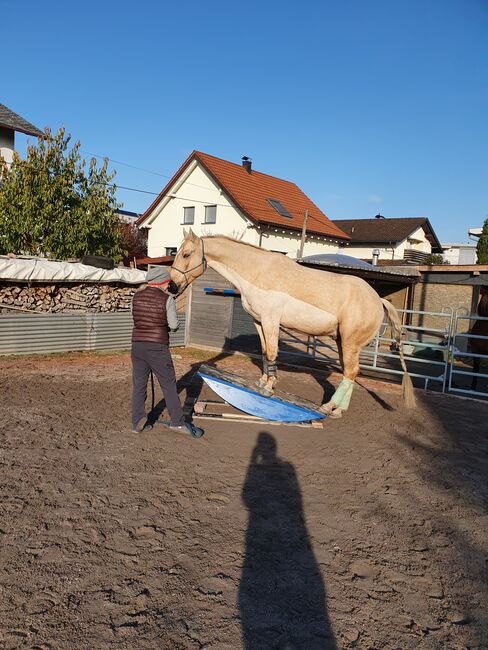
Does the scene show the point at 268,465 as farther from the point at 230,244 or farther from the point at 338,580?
the point at 230,244

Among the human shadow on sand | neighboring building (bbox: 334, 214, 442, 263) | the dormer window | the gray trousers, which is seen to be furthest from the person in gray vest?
neighboring building (bbox: 334, 214, 442, 263)

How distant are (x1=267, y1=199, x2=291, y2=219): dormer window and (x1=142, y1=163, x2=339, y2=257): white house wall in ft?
4.38

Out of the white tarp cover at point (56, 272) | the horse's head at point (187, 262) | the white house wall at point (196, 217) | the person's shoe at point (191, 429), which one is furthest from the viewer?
the white house wall at point (196, 217)

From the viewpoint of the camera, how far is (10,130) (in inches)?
880

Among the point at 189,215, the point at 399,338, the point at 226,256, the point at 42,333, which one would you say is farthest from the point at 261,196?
the point at 226,256

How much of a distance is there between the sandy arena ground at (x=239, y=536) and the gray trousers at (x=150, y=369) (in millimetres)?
466

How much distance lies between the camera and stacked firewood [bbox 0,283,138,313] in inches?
474

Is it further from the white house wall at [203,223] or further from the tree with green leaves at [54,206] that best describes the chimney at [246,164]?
the tree with green leaves at [54,206]

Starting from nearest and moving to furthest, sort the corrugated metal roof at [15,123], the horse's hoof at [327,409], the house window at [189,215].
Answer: the horse's hoof at [327,409] → the corrugated metal roof at [15,123] → the house window at [189,215]

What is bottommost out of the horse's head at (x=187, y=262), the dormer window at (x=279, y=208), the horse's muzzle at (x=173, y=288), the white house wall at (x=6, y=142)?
the horse's muzzle at (x=173, y=288)

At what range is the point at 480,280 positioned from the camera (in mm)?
15891

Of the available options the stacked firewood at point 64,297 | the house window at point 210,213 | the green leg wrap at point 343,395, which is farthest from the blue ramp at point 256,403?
the house window at point 210,213

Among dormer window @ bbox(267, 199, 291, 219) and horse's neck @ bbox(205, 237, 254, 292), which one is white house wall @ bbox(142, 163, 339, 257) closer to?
dormer window @ bbox(267, 199, 291, 219)

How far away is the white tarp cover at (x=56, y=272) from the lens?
1167cm
